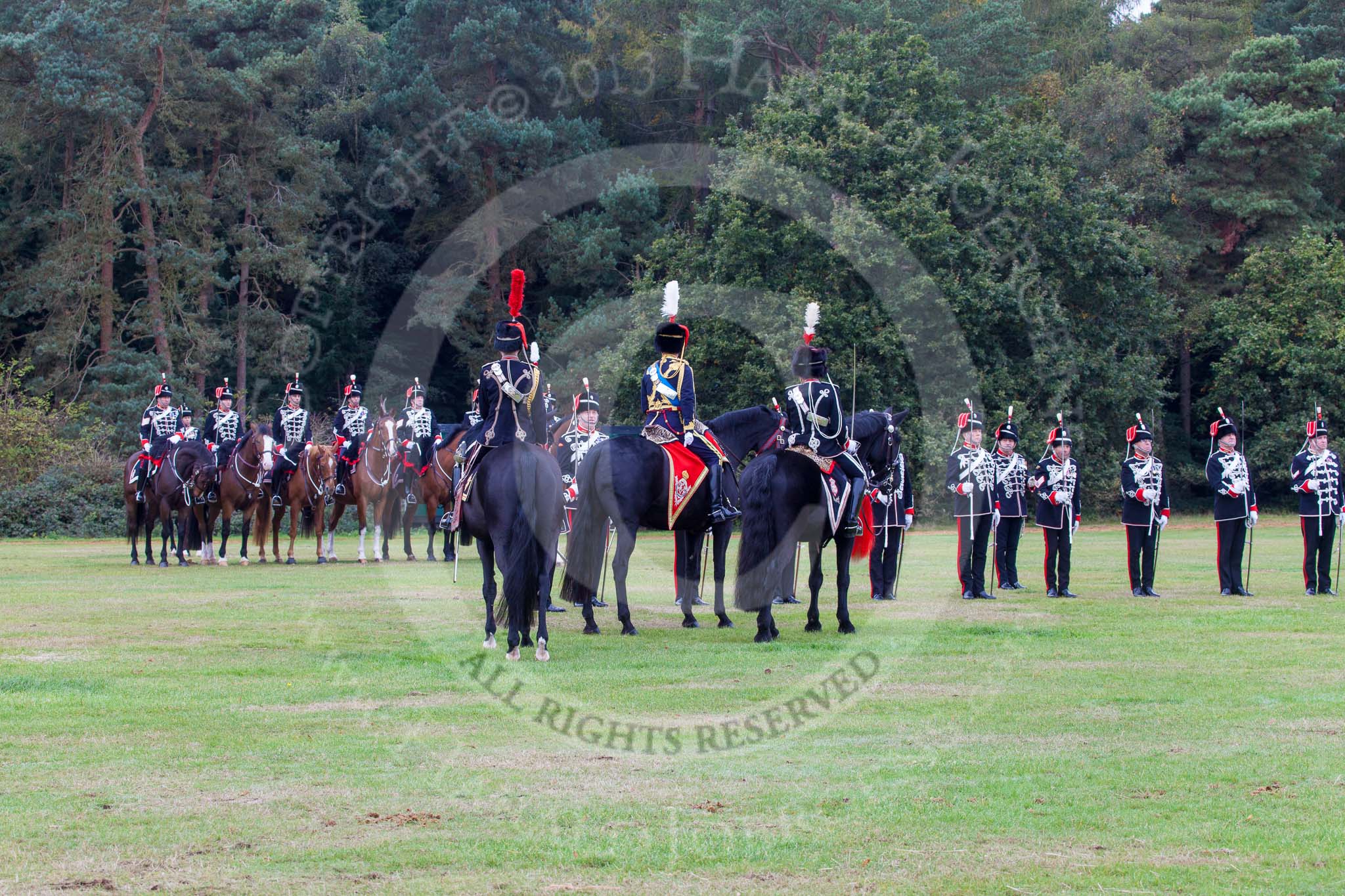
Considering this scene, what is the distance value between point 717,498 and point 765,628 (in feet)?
4.25

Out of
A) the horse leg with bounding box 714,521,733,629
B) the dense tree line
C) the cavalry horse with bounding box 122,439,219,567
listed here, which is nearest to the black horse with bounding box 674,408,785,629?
the horse leg with bounding box 714,521,733,629

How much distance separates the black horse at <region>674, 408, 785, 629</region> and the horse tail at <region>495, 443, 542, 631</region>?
255 centimetres

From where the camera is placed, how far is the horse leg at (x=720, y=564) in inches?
523

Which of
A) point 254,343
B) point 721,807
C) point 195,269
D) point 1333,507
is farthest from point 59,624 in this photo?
point 254,343

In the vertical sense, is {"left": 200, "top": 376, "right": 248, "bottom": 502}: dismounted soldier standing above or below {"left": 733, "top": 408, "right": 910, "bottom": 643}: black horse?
above

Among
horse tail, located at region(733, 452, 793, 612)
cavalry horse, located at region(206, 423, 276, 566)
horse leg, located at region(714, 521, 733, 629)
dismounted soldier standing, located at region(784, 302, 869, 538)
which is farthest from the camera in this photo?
cavalry horse, located at region(206, 423, 276, 566)

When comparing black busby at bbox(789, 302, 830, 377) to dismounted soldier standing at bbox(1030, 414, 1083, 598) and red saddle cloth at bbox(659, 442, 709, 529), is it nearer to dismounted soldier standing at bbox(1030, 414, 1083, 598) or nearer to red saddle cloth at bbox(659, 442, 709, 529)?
red saddle cloth at bbox(659, 442, 709, 529)

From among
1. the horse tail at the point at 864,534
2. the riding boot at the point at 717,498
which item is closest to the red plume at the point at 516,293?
the riding boot at the point at 717,498

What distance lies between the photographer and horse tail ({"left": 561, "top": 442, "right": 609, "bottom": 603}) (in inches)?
504

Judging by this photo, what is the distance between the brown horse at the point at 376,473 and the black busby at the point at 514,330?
10.9 meters

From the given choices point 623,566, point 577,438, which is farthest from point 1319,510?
point 623,566

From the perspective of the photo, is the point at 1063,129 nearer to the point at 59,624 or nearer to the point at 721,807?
the point at 59,624

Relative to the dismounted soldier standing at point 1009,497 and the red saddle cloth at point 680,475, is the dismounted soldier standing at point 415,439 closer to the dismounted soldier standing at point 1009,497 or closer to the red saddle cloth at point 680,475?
the dismounted soldier standing at point 1009,497

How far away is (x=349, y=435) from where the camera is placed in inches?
901
